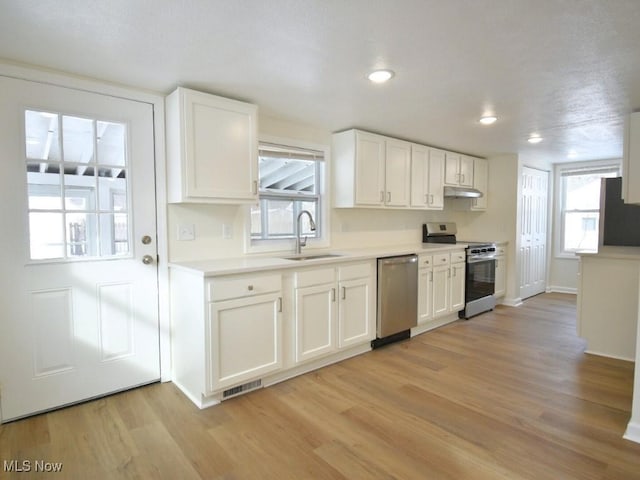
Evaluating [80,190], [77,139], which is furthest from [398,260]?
[77,139]

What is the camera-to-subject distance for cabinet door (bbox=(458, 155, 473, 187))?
498 cm

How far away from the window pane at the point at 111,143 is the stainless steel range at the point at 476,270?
3.77 meters

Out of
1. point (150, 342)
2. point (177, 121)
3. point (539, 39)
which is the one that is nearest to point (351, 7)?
point (539, 39)

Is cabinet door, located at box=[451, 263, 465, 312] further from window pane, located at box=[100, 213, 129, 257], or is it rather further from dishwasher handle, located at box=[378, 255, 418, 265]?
window pane, located at box=[100, 213, 129, 257]

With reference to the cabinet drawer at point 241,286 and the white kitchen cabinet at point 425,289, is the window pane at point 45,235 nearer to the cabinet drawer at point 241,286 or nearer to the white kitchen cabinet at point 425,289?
the cabinet drawer at point 241,286

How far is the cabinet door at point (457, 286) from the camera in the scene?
4301 millimetres

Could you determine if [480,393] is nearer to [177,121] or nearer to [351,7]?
[351,7]

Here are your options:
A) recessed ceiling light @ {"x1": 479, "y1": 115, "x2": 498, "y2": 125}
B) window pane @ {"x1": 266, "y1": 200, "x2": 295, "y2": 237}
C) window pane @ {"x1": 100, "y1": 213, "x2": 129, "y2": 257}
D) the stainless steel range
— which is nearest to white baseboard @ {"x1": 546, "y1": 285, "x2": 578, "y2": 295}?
the stainless steel range

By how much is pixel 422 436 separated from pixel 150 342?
1.97m

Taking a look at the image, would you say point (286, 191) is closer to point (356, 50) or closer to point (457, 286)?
point (356, 50)

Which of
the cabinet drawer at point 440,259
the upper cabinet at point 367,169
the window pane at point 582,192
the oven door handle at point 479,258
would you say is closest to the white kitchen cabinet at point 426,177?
the upper cabinet at point 367,169

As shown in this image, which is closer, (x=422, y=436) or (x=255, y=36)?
(x=255, y=36)

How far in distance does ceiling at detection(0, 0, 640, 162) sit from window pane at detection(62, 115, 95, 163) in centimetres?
31

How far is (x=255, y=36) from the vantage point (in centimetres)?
184
